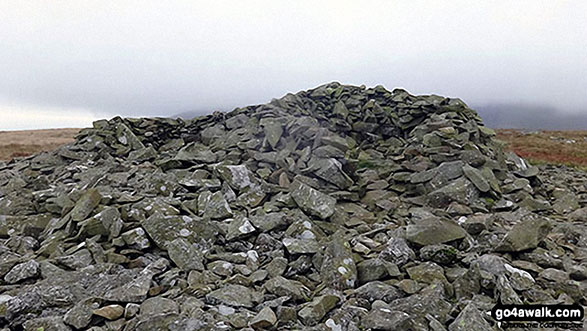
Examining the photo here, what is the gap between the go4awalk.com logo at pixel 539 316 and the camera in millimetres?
4719

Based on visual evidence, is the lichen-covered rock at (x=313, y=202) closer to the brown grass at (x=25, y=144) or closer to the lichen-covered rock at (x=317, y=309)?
the lichen-covered rock at (x=317, y=309)

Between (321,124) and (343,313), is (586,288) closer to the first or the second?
(343,313)

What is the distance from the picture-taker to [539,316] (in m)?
4.84

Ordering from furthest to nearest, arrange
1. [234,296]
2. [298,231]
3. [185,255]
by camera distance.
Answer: [298,231] < [185,255] < [234,296]

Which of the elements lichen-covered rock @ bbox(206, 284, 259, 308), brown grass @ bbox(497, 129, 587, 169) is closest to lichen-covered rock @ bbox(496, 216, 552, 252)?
lichen-covered rock @ bbox(206, 284, 259, 308)

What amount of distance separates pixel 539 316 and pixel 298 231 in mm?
4199

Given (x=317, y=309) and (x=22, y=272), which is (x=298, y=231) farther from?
(x=22, y=272)

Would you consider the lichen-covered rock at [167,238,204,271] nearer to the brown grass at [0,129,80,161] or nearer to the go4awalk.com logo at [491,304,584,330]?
Answer: the go4awalk.com logo at [491,304,584,330]

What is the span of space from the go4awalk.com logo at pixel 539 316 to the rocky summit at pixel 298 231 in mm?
131

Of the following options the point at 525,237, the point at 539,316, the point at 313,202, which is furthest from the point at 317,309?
the point at 525,237

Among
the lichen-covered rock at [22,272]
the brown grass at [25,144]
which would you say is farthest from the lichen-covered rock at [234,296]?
the brown grass at [25,144]

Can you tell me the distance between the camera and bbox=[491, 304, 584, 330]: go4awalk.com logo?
15.5 feet

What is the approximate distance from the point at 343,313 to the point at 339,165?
18.0ft

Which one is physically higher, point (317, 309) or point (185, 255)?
point (185, 255)
